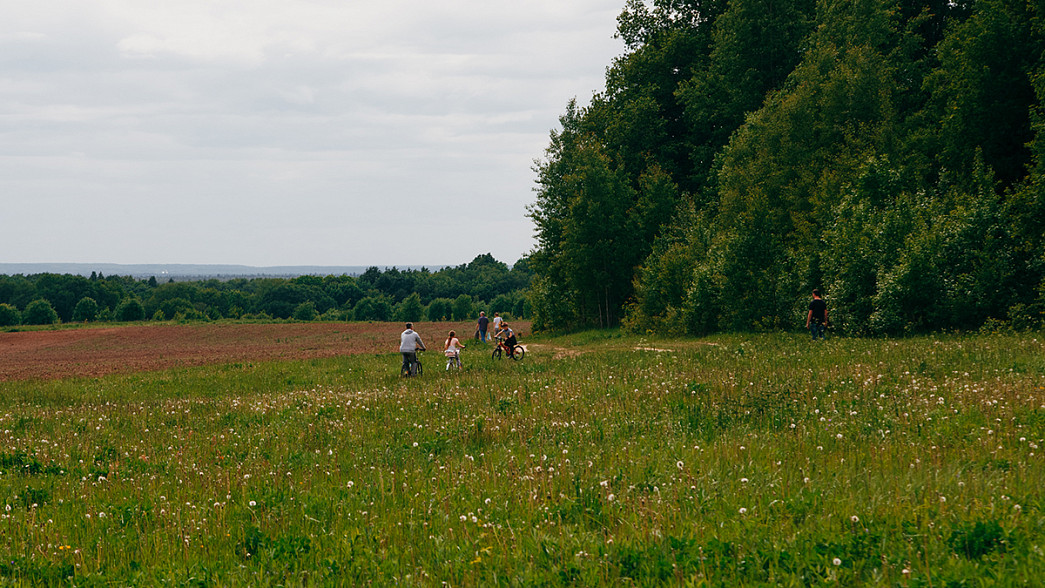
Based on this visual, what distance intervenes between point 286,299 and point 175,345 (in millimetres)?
97158

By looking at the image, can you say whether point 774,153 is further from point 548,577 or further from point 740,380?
point 548,577

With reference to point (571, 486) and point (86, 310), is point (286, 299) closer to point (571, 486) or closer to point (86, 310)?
point (86, 310)

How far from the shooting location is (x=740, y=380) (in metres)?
15.8

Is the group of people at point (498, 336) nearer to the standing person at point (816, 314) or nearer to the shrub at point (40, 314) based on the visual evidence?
the standing person at point (816, 314)

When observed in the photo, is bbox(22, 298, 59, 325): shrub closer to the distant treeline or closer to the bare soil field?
the distant treeline

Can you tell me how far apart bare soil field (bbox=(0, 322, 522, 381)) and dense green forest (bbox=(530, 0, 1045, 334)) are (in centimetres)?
1441

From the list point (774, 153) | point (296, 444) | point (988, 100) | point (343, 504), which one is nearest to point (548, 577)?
point (343, 504)

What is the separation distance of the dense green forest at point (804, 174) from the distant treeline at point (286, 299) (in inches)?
2755

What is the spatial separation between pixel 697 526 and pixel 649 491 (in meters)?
1.41

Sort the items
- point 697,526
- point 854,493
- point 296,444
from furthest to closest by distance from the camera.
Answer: point 296,444
point 854,493
point 697,526

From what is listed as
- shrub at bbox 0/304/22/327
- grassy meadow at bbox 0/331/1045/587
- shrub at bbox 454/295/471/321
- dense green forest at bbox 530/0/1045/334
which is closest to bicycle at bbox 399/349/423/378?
grassy meadow at bbox 0/331/1045/587

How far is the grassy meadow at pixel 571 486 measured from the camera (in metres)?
5.79

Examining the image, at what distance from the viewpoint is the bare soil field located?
146 feet

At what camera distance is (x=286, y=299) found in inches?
6329
